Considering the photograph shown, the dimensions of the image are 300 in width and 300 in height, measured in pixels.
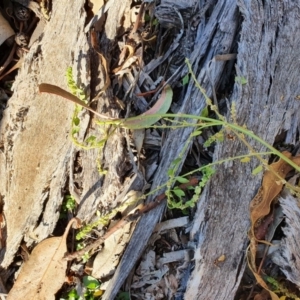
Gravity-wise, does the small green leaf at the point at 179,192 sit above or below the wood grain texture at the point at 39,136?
below

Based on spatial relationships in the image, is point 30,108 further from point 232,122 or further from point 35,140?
point 232,122

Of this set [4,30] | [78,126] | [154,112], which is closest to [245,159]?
[154,112]

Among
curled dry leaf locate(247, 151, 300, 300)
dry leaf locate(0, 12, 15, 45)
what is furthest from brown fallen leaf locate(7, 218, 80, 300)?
dry leaf locate(0, 12, 15, 45)

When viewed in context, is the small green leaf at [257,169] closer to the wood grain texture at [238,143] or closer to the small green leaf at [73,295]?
the wood grain texture at [238,143]

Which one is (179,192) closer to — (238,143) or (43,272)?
(238,143)

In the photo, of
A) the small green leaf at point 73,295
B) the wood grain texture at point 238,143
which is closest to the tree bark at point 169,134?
the wood grain texture at point 238,143

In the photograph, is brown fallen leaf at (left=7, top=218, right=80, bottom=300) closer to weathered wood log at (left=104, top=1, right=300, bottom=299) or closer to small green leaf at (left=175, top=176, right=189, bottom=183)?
weathered wood log at (left=104, top=1, right=300, bottom=299)
